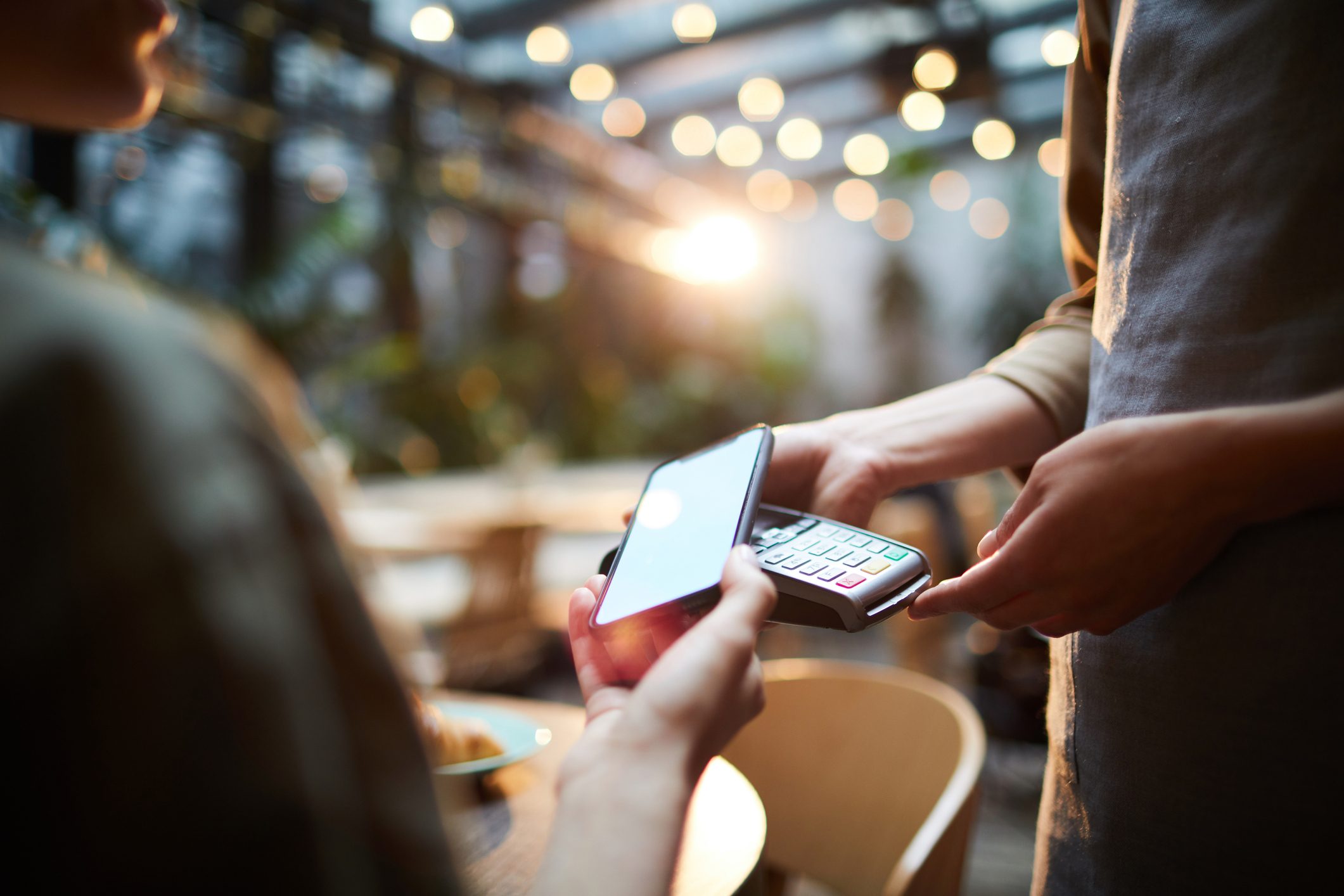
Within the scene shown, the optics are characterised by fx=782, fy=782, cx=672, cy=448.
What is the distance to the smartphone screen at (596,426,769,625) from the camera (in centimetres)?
50

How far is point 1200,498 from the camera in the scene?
412mm

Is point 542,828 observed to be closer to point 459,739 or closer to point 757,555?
point 459,739

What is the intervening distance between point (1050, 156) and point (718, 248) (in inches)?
128

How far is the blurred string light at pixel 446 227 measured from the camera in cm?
597

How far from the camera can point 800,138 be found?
5711 millimetres

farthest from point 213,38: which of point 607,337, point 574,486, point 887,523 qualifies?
point 607,337

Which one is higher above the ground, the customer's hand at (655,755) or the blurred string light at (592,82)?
the blurred string light at (592,82)

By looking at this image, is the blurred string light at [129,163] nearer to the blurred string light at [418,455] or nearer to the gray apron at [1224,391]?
the blurred string light at [418,455]

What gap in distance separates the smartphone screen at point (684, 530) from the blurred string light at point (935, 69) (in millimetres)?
4050

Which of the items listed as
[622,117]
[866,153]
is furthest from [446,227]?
[866,153]

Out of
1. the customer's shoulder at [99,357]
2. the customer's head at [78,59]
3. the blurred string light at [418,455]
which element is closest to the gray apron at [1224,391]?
the customer's shoulder at [99,357]

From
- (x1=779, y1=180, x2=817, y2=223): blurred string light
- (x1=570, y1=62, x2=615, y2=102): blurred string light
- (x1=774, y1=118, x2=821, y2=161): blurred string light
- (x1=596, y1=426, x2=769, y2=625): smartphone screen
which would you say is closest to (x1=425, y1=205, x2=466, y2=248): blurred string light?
(x1=570, y1=62, x2=615, y2=102): blurred string light

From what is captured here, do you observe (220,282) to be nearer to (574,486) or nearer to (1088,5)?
(574,486)

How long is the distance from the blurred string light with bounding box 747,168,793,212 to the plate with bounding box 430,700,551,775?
6769 mm
